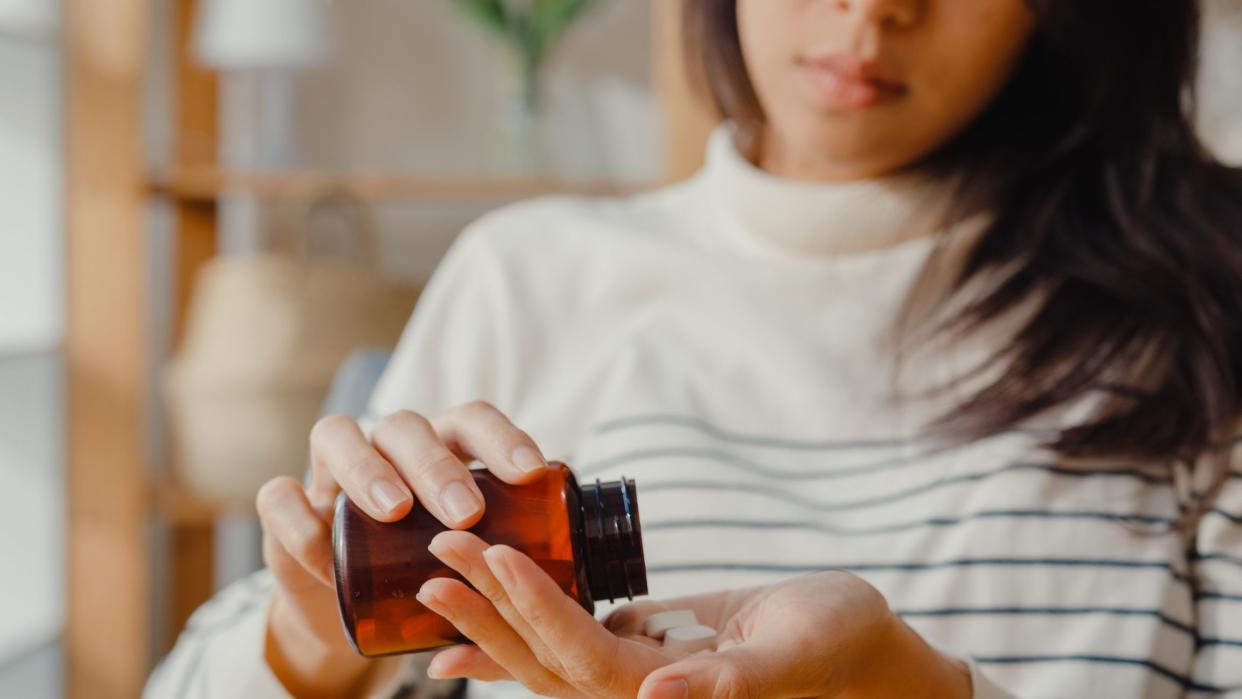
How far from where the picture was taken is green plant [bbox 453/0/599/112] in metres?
2.28

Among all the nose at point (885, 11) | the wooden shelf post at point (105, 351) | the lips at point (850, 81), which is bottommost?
the wooden shelf post at point (105, 351)

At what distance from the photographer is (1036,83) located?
1.14m

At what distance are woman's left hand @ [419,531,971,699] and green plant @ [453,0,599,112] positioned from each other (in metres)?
1.75

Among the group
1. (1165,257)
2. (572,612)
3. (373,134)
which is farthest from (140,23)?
(572,612)

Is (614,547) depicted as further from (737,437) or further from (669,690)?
(737,437)

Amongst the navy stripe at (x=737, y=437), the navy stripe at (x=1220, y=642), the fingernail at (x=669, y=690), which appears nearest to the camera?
the fingernail at (x=669, y=690)

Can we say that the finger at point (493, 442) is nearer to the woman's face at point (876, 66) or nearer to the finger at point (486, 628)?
the finger at point (486, 628)

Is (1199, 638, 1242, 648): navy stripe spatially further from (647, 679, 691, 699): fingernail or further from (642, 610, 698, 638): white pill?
(647, 679, 691, 699): fingernail

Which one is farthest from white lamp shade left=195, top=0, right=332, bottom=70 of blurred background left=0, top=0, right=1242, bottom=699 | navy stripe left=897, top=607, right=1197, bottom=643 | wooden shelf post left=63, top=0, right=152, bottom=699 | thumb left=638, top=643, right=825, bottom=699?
thumb left=638, top=643, right=825, bottom=699

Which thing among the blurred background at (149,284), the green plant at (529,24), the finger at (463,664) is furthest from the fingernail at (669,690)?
the green plant at (529,24)

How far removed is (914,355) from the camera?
105 cm

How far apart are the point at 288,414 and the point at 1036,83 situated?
1323 millimetres

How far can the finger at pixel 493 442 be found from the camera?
2.04ft

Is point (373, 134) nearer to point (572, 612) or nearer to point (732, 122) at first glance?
point (732, 122)
